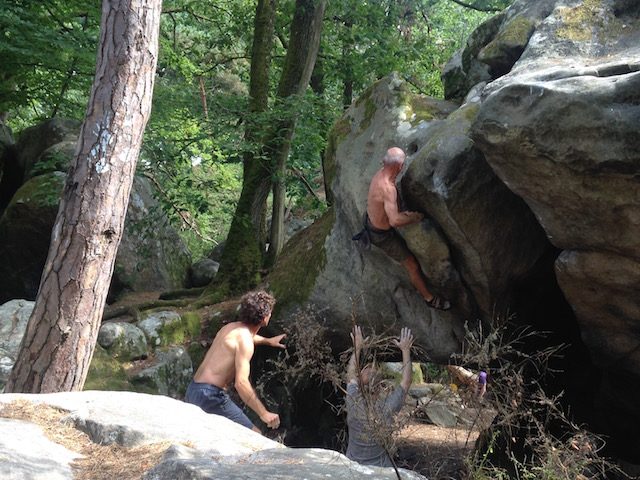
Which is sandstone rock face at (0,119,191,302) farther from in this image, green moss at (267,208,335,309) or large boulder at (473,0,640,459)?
large boulder at (473,0,640,459)

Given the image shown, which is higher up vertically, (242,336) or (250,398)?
(242,336)

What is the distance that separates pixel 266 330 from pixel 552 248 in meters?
4.19

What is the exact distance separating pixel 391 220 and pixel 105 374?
4.30 metres

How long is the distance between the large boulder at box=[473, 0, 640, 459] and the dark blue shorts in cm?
336

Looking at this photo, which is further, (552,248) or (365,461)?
(552,248)

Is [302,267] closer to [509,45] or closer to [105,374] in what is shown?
[105,374]

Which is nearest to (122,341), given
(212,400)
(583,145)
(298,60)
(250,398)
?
(212,400)

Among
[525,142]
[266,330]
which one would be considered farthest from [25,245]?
[525,142]

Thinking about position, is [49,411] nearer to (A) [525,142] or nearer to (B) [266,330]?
(A) [525,142]

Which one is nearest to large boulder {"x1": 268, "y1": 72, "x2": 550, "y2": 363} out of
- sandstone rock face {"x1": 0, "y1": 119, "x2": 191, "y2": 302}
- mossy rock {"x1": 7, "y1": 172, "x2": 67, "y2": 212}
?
sandstone rock face {"x1": 0, "y1": 119, "x2": 191, "y2": 302}

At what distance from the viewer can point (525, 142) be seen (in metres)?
6.41

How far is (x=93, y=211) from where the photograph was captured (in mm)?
6195

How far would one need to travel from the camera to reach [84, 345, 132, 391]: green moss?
364 inches

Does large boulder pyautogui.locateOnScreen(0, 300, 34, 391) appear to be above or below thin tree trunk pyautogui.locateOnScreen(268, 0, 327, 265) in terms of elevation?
below
